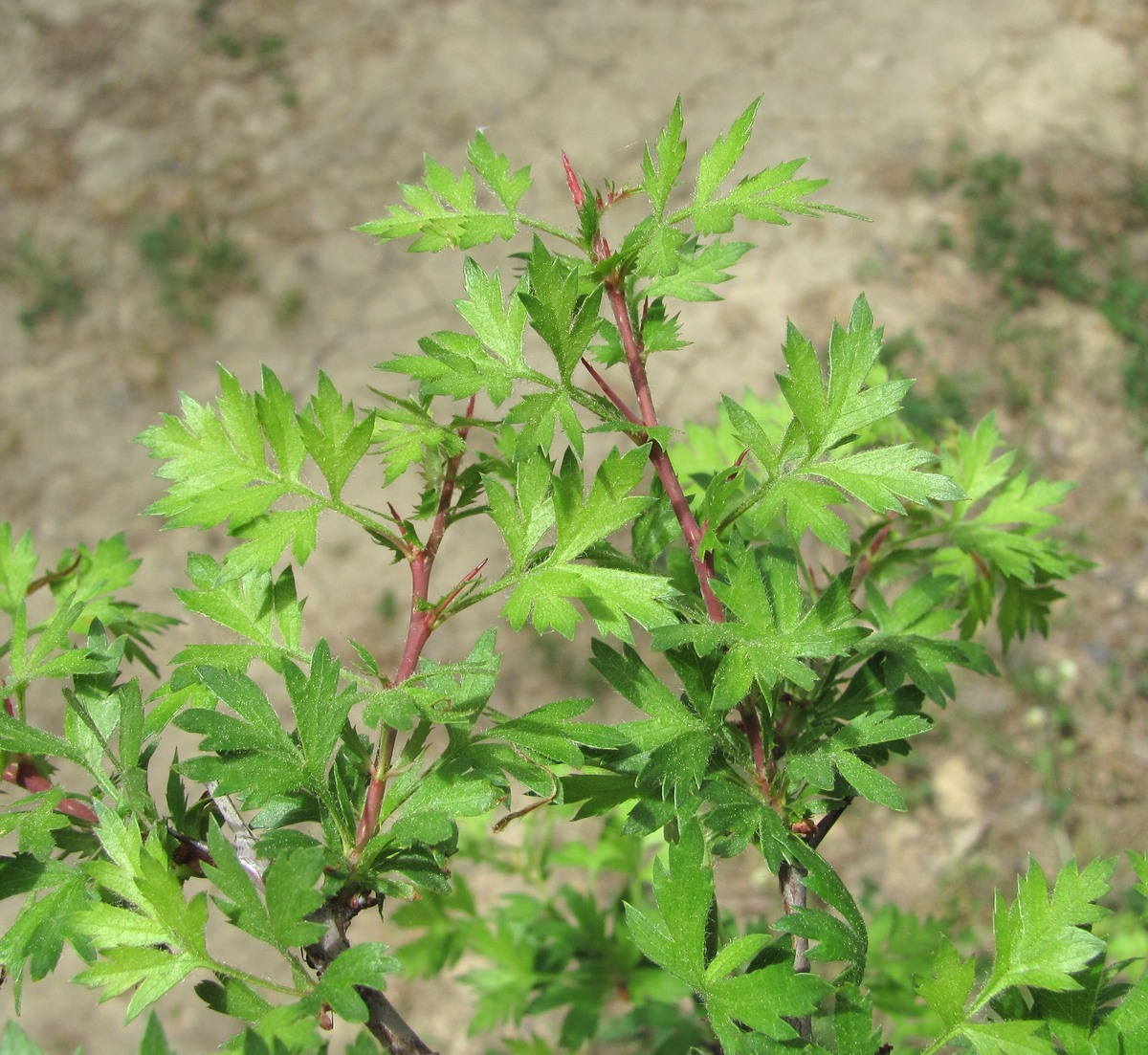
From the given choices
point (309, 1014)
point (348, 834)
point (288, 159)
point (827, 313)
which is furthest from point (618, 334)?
point (288, 159)

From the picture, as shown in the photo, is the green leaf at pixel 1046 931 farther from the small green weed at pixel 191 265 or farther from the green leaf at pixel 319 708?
the small green weed at pixel 191 265

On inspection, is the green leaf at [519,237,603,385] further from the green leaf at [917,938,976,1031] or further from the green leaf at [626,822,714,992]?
the green leaf at [917,938,976,1031]

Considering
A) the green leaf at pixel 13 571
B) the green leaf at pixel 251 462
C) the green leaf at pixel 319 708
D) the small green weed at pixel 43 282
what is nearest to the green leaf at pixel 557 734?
the green leaf at pixel 319 708

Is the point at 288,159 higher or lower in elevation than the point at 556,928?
higher

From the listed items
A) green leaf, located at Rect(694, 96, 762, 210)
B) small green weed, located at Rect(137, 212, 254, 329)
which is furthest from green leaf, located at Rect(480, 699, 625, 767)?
small green weed, located at Rect(137, 212, 254, 329)

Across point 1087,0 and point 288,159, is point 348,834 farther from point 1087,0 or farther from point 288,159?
point 1087,0
